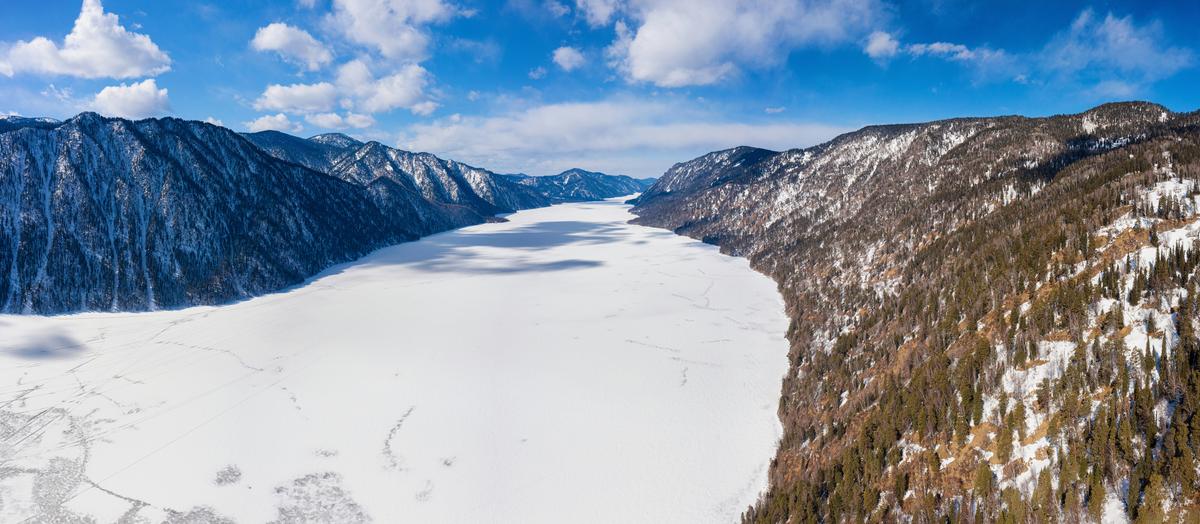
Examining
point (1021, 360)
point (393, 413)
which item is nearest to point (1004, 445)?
point (1021, 360)

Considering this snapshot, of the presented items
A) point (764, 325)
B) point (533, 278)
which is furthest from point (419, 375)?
point (533, 278)

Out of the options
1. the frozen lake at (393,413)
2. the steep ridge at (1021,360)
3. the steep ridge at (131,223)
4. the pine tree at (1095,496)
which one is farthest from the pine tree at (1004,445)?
the steep ridge at (131,223)

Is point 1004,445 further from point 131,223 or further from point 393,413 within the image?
point 131,223

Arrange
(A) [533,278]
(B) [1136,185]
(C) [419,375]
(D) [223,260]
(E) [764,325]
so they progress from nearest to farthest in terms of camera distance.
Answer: (B) [1136,185] → (C) [419,375] → (E) [764,325] → (D) [223,260] → (A) [533,278]

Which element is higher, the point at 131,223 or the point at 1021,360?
the point at 131,223

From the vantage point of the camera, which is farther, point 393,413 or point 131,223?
point 131,223

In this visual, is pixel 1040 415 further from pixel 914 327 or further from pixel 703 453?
pixel 703 453
